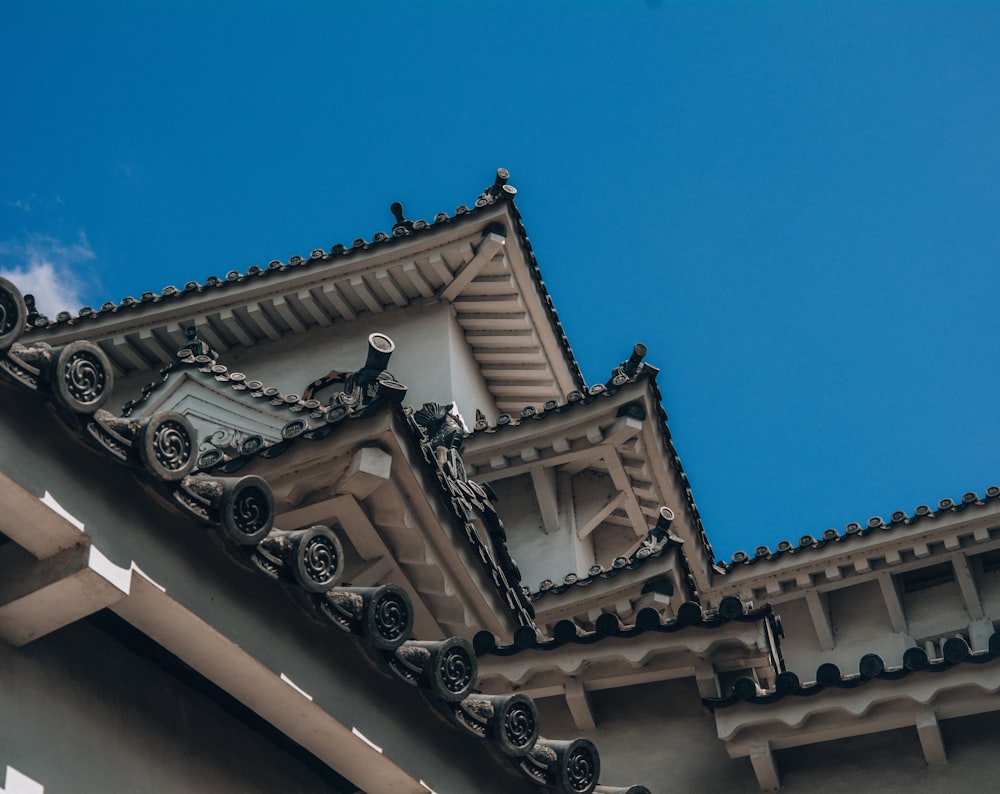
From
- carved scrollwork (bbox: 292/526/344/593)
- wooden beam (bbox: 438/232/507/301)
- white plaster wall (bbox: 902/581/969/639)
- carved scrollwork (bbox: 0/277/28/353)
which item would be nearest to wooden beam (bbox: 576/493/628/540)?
white plaster wall (bbox: 902/581/969/639)

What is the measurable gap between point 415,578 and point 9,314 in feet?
19.2

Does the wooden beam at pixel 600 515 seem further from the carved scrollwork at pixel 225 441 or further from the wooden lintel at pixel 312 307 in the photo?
the carved scrollwork at pixel 225 441

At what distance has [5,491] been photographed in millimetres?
5664

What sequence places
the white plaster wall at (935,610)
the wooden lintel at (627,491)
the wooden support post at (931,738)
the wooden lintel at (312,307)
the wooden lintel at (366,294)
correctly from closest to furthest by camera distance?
1. the wooden support post at (931,738)
2. the white plaster wall at (935,610)
3. the wooden lintel at (627,491)
4. the wooden lintel at (366,294)
5. the wooden lintel at (312,307)

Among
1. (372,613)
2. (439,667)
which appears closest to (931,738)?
(439,667)

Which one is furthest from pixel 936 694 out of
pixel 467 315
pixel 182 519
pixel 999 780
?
pixel 467 315

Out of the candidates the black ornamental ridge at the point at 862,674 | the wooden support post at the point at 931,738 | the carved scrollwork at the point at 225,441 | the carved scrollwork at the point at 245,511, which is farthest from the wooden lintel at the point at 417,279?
the carved scrollwork at the point at 245,511

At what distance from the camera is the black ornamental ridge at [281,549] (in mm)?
5746

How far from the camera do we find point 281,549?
6484 mm

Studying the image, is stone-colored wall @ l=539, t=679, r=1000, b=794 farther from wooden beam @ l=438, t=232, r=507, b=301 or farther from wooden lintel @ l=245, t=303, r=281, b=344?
wooden lintel @ l=245, t=303, r=281, b=344

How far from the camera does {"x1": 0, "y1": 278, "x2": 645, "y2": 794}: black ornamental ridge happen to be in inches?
226

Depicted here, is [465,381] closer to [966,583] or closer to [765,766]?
[966,583]

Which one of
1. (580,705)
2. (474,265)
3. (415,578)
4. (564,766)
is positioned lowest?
(564,766)

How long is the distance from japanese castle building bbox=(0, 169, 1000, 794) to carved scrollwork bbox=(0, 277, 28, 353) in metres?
0.01
